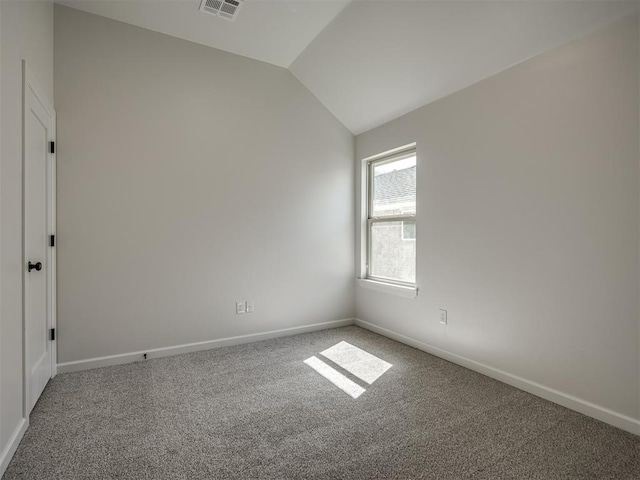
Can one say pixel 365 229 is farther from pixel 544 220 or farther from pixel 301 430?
pixel 301 430

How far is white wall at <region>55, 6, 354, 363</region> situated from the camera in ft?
9.29

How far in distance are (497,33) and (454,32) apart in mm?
300

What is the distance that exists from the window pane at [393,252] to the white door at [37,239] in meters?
3.08

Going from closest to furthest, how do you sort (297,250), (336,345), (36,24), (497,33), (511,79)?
(36,24)
(497,33)
(511,79)
(336,345)
(297,250)

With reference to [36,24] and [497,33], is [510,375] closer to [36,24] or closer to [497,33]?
[497,33]

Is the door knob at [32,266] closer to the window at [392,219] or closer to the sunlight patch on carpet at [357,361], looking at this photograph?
the sunlight patch on carpet at [357,361]

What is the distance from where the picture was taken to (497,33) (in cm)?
241

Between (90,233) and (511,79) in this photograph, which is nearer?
(511,79)

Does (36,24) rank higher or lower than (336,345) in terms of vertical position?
higher

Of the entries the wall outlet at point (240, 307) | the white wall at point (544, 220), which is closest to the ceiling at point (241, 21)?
the white wall at point (544, 220)

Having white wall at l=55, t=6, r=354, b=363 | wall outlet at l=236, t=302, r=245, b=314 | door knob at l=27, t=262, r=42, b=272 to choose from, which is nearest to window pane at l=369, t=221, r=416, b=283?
white wall at l=55, t=6, r=354, b=363

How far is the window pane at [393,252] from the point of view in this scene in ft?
11.8

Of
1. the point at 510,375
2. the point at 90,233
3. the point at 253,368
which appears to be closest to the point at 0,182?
the point at 90,233

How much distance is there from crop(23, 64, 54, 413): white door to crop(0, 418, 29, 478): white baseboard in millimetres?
134
